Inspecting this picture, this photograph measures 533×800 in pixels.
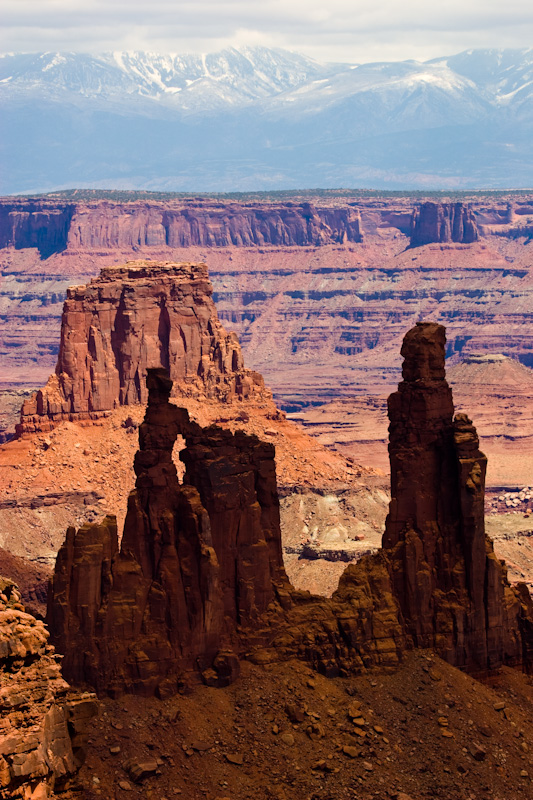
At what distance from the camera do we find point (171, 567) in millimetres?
65312

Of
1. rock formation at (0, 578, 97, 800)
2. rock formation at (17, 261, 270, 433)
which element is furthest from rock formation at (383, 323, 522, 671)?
rock formation at (17, 261, 270, 433)

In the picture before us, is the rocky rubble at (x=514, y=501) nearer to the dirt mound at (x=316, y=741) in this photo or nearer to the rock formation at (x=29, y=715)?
the dirt mound at (x=316, y=741)

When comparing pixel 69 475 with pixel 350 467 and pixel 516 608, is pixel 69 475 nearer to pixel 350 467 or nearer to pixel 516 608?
pixel 350 467

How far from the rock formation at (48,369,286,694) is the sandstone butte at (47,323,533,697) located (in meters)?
0.05

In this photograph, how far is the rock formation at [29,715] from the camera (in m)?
37.9

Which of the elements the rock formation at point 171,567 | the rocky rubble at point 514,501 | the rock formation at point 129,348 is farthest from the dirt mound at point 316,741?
the rocky rubble at point 514,501

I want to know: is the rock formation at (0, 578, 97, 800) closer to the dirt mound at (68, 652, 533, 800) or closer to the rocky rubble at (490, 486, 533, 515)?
the dirt mound at (68, 652, 533, 800)

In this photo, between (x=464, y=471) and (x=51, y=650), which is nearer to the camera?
(x=51, y=650)

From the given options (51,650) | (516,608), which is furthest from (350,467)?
(51,650)

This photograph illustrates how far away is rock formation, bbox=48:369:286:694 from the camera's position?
6366 centimetres

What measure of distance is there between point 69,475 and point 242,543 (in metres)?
76.7

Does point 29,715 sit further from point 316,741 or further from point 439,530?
point 439,530

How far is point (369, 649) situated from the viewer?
221 ft

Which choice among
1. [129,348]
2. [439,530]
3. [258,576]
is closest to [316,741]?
[258,576]
